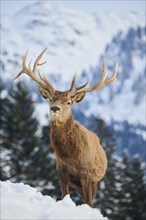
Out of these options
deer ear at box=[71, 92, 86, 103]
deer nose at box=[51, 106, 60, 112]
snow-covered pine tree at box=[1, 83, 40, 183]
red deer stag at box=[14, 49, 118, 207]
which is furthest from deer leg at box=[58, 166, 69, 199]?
snow-covered pine tree at box=[1, 83, 40, 183]

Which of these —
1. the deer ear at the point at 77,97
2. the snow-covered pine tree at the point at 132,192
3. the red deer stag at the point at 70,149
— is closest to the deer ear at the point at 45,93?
the red deer stag at the point at 70,149

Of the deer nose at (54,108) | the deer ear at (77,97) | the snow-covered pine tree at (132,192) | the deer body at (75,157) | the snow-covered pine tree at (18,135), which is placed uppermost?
the deer ear at (77,97)

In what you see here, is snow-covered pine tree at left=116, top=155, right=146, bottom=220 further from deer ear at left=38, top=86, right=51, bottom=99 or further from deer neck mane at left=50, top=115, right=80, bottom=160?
deer neck mane at left=50, top=115, right=80, bottom=160

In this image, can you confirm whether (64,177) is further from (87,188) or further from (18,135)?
(18,135)

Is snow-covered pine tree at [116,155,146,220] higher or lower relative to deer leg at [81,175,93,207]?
lower

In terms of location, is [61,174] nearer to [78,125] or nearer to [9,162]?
[78,125]

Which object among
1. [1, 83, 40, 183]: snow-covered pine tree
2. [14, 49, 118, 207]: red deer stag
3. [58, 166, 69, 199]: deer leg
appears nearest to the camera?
[14, 49, 118, 207]: red deer stag

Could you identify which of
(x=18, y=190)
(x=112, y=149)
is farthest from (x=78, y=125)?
(x=112, y=149)

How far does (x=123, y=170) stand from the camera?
41.3 meters

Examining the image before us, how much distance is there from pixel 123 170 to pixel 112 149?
2.03 meters

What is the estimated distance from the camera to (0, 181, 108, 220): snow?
17.7ft

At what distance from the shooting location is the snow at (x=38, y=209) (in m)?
5.39

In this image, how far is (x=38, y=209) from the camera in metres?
5.69

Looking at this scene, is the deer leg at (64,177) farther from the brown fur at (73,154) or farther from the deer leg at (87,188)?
the deer leg at (87,188)
